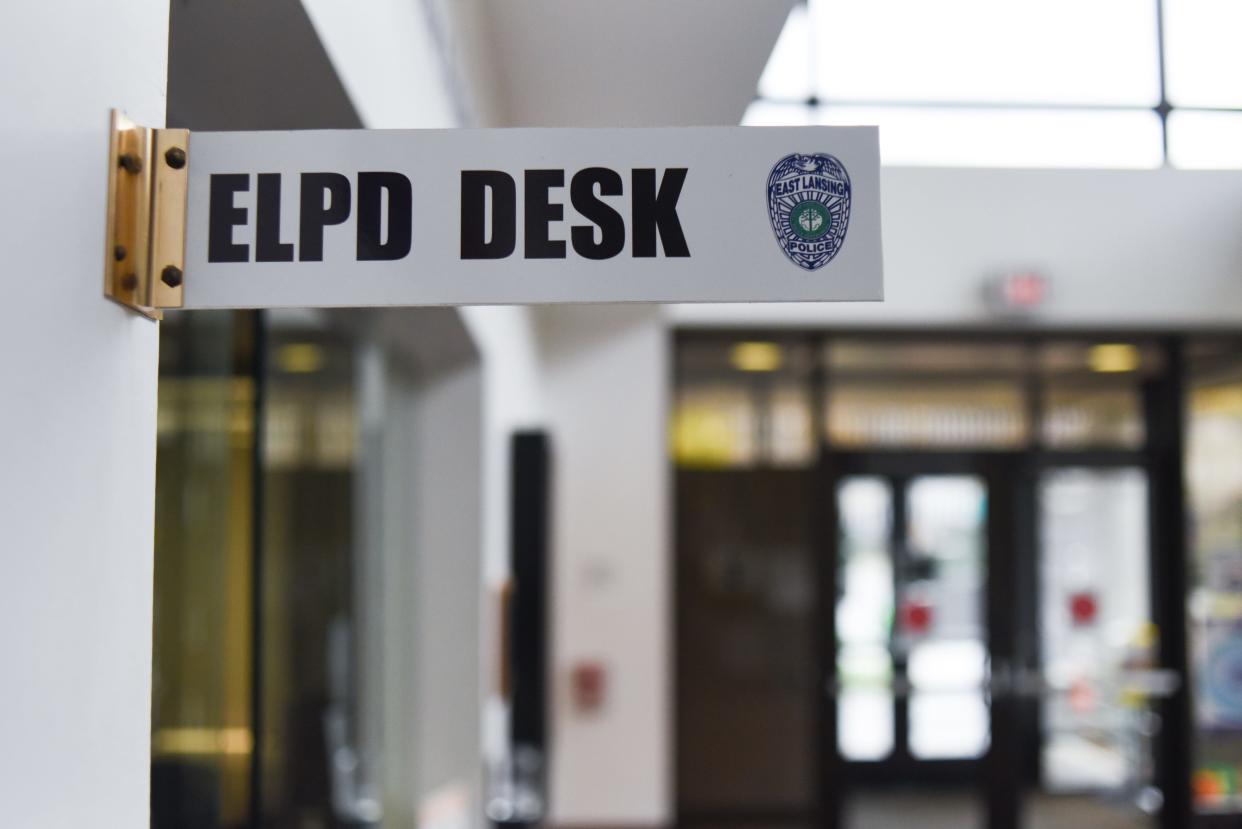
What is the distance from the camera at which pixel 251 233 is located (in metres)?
1.00

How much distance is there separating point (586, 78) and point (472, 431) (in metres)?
2.78

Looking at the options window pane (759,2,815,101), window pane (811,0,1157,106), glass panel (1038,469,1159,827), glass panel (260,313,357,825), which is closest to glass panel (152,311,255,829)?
glass panel (260,313,357,825)

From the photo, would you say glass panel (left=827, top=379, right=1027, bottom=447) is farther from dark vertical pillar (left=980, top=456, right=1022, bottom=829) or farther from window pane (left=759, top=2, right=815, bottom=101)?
window pane (left=759, top=2, right=815, bottom=101)

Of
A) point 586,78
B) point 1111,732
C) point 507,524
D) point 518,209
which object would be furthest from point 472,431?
point 1111,732

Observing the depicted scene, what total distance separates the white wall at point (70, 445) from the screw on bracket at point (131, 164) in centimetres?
2

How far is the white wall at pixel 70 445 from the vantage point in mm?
812

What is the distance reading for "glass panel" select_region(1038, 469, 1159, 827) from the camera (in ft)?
21.0

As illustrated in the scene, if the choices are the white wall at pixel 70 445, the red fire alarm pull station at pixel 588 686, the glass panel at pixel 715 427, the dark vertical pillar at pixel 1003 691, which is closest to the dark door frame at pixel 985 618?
the dark vertical pillar at pixel 1003 691

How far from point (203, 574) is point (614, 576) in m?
4.20

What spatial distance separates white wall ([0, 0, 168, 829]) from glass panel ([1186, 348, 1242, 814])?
6586 mm

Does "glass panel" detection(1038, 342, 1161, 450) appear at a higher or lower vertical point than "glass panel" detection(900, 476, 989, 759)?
higher

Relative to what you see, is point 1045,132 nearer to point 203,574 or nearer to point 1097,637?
point 203,574

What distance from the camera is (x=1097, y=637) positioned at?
6.46 meters

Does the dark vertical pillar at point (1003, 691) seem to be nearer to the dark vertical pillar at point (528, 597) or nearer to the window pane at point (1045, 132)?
the dark vertical pillar at point (528, 597)
